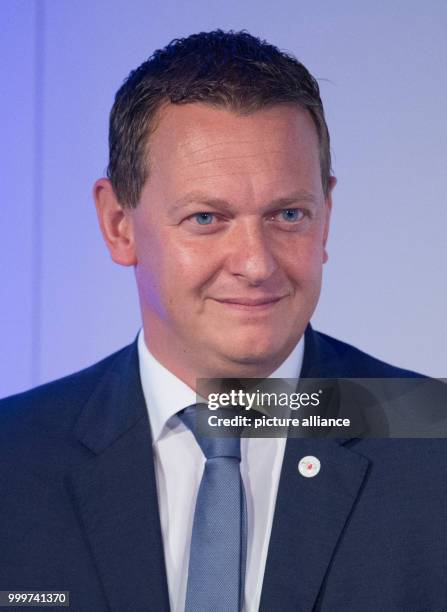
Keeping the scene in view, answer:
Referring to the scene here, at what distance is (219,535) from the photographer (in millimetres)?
1615

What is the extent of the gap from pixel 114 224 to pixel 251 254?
34cm

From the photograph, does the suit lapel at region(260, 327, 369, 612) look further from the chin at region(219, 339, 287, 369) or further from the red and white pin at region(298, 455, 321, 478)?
the chin at region(219, 339, 287, 369)

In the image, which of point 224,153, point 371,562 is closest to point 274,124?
point 224,153

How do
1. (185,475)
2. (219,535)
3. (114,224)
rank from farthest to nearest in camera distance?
(114,224) → (185,475) → (219,535)

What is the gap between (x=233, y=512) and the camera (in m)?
1.63

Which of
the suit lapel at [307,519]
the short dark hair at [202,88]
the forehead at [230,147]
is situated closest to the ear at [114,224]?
the short dark hair at [202,88]

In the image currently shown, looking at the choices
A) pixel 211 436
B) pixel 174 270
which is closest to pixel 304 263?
pixel 174 270

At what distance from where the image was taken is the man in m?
1.61

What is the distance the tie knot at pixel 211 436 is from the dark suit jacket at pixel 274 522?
Result: 0.25ft

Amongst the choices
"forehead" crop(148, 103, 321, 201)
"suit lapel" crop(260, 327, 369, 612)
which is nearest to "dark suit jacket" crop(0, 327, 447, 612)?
"suit lapel" crop(260, 327, 369, 612)

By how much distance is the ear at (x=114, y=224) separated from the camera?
6.00ft

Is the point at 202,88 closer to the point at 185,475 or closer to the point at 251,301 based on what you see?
the point at 251,301

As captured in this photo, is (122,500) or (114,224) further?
(114,224)

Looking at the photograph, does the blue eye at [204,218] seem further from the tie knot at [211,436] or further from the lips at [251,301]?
the tie knot at [211,436]
